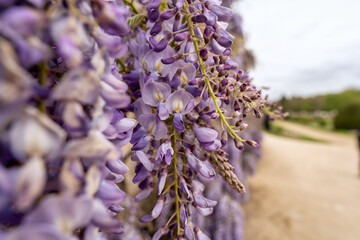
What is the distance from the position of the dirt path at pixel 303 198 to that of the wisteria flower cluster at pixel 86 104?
362 cm

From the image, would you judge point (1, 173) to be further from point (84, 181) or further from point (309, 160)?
point (309, 160)

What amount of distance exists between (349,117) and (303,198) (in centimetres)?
1264

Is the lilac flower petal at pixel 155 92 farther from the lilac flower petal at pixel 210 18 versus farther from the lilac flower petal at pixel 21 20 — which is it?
the lilac flower petal at pixel 21 20

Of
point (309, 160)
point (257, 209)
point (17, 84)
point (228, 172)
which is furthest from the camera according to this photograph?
point (309, 160)

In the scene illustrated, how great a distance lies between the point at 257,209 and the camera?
14.5ft

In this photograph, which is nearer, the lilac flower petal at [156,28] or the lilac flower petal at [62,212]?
the lilac flower petal at [62,212]


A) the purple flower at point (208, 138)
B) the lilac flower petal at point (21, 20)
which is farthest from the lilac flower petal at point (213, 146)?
the lilac flower petal at point (21, 20)

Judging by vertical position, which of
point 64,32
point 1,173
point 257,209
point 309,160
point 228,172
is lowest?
point 309,160

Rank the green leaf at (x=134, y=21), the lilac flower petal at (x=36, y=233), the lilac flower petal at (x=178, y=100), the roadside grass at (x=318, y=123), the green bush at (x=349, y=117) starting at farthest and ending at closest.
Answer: the roadside grass at (x=318, y=123), the green bush at (x=349, y=117), the green leaf at (x=134, y=21), the lilac flower petal at (x=178, y=100), the lilac flower petal at (x=36, y=233)

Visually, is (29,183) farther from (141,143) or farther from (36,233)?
(141,143)

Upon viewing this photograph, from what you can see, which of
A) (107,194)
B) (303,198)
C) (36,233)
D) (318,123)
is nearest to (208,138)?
(107,194)

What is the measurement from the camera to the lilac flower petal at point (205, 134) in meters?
0.49

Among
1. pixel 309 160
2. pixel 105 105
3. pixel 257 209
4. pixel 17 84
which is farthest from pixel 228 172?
pixel 309 160

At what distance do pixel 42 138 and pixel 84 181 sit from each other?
58 mm
